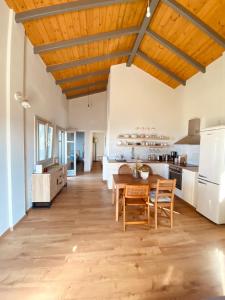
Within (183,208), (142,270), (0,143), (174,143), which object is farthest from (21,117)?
(174,143)

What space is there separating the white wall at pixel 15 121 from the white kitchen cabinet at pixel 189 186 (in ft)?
12.2

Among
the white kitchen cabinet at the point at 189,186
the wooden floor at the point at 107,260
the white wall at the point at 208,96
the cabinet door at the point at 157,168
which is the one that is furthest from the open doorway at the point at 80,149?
the wooden floor at the point at 107,260

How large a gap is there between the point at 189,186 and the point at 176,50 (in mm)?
3426

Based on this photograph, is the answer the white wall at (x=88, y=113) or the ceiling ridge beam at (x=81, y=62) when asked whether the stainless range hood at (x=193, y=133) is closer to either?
the ceiling ridge beam at (x=81, y=62)

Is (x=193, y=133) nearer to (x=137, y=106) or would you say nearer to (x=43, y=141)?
(x=137, y=106)

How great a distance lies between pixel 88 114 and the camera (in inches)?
360

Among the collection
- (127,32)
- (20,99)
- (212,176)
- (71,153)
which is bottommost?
(212,176)

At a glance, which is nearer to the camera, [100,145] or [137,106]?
[137,106]

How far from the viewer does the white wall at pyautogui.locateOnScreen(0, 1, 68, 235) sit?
9.43 feet

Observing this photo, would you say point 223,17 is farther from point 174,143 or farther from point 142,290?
point 142,290

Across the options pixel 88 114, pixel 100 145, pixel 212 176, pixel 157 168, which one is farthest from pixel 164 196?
pixel 100 145

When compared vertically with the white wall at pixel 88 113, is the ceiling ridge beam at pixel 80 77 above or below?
above

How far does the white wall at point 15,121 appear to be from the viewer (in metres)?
2.88

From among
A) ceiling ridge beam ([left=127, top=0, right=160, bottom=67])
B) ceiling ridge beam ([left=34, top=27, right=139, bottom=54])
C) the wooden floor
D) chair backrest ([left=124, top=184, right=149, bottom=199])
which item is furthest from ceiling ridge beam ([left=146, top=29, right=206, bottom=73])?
the wooden floor
